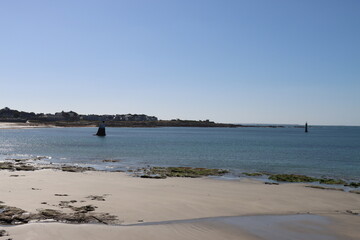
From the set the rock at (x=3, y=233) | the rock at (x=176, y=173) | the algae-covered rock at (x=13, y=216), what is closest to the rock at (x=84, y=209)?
the algae-covered rock at (x=13, y=216)

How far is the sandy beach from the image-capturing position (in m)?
12.4

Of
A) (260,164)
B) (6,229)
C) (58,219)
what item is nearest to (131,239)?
(58,219)

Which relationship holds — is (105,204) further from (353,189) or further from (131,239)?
(353,189)

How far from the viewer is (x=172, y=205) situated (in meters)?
16.7

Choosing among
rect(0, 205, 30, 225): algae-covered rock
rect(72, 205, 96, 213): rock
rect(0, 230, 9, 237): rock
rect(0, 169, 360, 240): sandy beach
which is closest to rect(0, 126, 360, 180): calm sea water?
rect(0, 169, 360, 240): sandy beach

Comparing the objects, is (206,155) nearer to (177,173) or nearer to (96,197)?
(177,173)

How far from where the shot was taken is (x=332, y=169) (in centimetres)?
3512

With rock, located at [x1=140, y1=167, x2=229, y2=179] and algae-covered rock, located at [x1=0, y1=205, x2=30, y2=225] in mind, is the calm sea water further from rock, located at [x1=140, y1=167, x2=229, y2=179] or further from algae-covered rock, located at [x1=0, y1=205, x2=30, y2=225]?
algae-covered rock, located at [x1=0, y1=205, x2=30, y2=225]

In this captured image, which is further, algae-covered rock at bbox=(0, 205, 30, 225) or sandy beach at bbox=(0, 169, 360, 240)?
algae-covered rock at bbox=(0, 205, 30, 225)

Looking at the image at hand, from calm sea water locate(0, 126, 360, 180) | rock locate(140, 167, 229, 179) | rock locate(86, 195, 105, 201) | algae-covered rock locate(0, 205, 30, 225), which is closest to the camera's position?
algae-covered rock locate(0, 205, 30, 225)

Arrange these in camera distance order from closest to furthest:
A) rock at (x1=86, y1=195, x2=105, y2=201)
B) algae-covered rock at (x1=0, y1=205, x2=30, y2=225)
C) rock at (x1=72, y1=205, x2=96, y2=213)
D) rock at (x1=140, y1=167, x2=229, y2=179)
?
algae-covered rock at (x1=0, y1=205, x2=30, y2=225), rock at (x1=72, y1=205, x2=96, y2=213), rock at (x1=86, y1=195, x2=105, y2=201), rock at (x1=140, y1=167, x2=229, y2=179)

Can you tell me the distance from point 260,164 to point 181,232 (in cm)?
2734

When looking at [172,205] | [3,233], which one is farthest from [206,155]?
[3,233]

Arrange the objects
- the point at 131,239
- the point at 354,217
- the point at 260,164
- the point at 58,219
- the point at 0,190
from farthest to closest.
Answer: the point at 260,164
the point at 0,190
the point at 354,217
the point at 58,219
the point at 131,239
